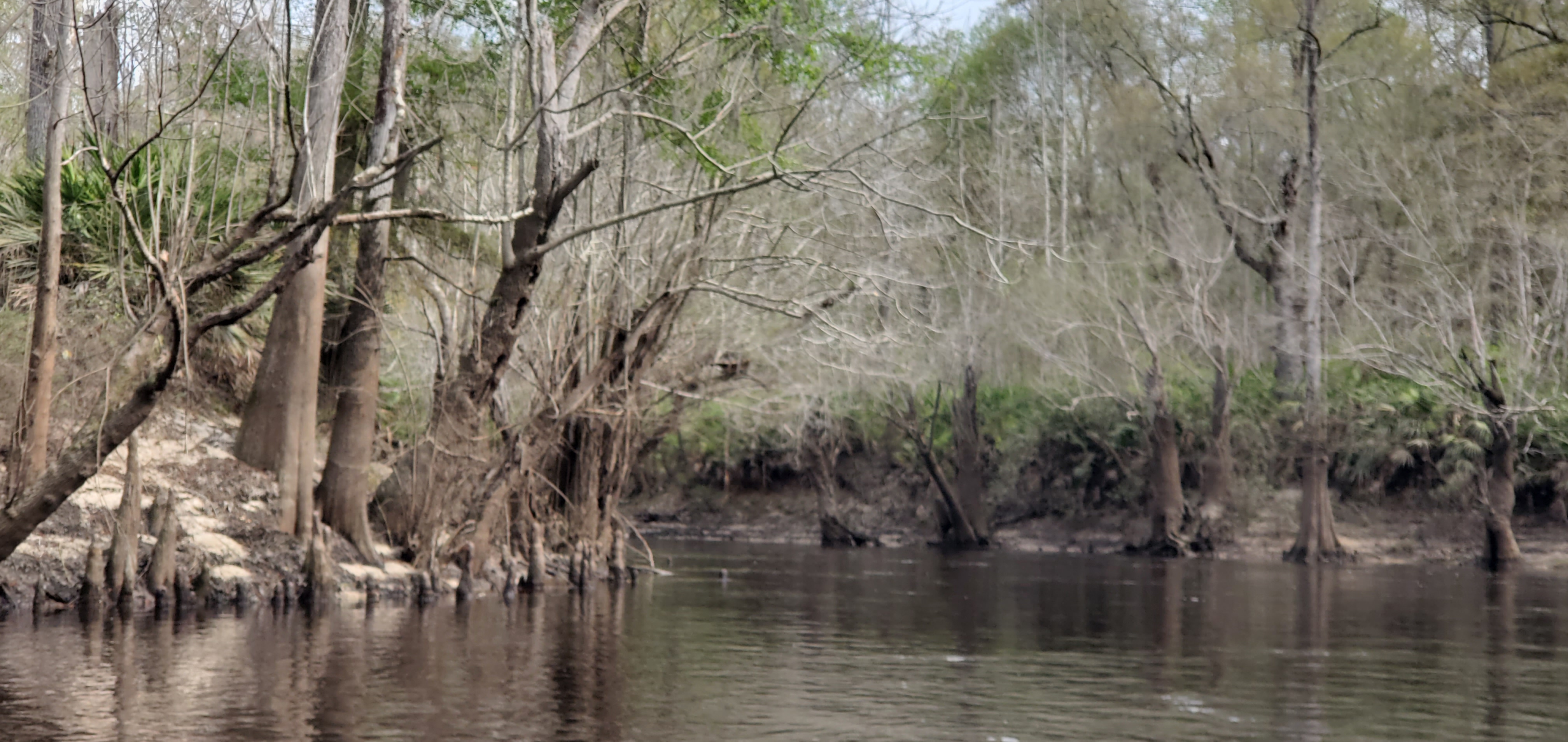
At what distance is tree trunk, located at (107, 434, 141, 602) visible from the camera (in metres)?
16.3

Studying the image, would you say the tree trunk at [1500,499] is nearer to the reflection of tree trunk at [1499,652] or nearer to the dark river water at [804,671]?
the reflection of tree trunk at [1499,652]

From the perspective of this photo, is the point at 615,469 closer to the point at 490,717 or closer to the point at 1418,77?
the point at 490,717

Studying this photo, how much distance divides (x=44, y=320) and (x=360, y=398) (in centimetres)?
713

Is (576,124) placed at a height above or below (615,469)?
above

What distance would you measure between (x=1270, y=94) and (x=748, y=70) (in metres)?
21.1

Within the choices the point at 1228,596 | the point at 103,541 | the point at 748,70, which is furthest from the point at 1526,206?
the point at 103,541

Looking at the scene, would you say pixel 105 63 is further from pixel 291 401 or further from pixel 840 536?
Result: pixel 840 536

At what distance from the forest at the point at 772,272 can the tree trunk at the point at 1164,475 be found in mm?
126

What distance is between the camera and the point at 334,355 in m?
22.3

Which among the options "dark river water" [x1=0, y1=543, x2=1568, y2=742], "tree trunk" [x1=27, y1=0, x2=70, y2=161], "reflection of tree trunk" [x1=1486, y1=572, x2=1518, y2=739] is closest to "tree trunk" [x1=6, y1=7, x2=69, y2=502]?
"tree trunk" [x1=27, y1=0, x2=70, y2=161]

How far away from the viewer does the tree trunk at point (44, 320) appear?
44.6 ft

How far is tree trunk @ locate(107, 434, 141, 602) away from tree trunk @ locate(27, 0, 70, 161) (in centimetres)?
351

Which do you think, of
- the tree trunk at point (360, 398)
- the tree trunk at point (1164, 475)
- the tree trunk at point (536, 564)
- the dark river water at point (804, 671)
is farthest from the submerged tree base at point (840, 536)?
the tree trunk at point (360, 398)

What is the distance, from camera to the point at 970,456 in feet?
136
